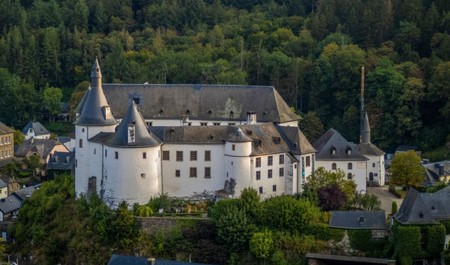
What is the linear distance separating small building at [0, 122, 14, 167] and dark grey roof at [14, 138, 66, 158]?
587 millimetres

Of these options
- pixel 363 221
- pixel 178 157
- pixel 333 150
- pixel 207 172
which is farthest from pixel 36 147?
pixel 363 221

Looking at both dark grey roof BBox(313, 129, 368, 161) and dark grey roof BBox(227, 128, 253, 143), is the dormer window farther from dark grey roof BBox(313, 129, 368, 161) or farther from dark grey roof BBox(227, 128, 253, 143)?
dark grey roof BBox(227, 128, 253, 143)

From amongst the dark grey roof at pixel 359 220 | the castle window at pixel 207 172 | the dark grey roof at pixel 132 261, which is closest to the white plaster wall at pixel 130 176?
the castle window at pixel 207 172

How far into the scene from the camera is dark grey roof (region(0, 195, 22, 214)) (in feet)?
239

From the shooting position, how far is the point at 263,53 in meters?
97.1

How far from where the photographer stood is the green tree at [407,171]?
63.9m

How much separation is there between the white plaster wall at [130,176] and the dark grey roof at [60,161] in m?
23.6

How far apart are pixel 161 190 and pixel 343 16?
162ft

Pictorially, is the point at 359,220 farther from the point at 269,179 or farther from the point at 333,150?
the point at 333,150

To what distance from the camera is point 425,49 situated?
89.3m

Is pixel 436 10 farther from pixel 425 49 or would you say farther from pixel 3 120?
pixel 3 120

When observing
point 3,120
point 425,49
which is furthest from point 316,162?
point 3,120

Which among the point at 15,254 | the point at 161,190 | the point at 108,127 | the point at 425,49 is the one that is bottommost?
the point at 15,254

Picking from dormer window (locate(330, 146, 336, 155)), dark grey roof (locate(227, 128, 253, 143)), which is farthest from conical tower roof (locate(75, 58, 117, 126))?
dormer window (locate(330, 146, 336, 155))
